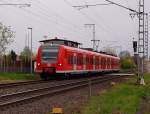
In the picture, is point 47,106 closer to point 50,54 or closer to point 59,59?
point 59,59

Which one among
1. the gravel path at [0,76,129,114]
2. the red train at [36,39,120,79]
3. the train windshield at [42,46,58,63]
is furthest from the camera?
the train windshield at [42,46,58,63]

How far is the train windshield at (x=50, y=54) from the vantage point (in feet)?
139

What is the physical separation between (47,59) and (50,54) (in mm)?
536

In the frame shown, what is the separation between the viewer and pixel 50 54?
139 feet

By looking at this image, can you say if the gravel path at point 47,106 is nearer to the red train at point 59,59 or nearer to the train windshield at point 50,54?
the red train at point 59,59

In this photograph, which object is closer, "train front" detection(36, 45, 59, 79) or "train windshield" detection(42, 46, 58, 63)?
"train front" detection(36, 45, 59, 79)

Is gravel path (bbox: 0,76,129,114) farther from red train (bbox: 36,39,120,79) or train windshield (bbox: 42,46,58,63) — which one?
train windshield (bbox: 42,46,58,63)

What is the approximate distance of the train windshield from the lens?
4231 centimetres

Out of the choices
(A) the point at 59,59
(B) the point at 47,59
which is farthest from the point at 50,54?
(A) the point at 59,59

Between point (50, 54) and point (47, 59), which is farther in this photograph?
point (47, 59)

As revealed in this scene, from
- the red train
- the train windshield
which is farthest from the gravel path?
the train windshield

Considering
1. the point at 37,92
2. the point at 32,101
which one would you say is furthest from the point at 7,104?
the point at 37,92

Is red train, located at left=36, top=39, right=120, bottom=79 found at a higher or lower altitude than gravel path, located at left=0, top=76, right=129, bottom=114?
higher

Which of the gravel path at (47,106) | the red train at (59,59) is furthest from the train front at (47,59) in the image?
the gravel path at (47,106)
